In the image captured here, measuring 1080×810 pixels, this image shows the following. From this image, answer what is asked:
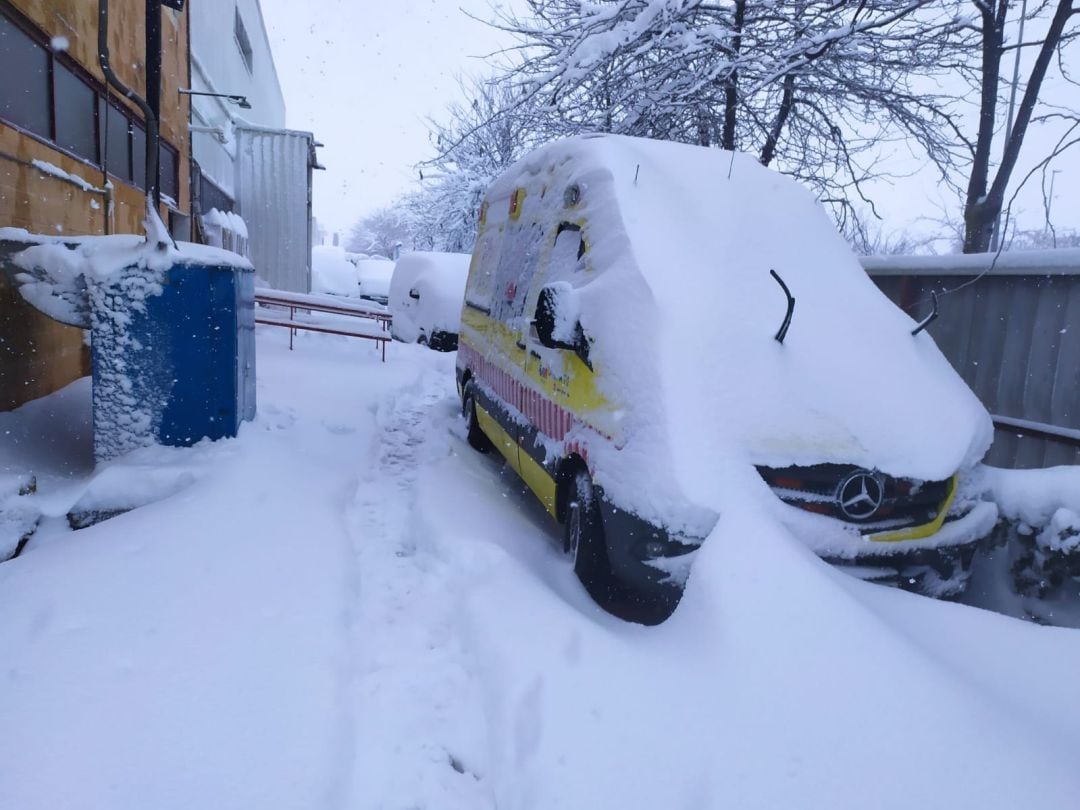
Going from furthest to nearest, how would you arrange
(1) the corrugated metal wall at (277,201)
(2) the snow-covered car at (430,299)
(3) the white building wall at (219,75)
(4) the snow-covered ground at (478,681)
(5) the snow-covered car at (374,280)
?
(5) the snow-covered car at (374,280), (1) the corrugated metal wall at (277,201), (3) the white building wall at (219,75), (2) the snow-covered car at (430,299), (4) the snow-covered ground at (478,681)

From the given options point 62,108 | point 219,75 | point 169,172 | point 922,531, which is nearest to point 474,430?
point 922,531

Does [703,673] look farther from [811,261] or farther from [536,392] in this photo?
[811,261]

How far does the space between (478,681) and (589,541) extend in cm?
90

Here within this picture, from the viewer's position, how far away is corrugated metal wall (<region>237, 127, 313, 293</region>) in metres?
17.5

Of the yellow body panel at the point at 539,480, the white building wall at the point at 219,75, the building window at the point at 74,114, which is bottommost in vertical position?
the yellow body panel at the point at 539,480

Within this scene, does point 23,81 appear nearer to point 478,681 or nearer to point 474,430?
point 474,430

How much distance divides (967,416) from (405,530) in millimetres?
3011

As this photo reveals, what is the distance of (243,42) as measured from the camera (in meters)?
21.2

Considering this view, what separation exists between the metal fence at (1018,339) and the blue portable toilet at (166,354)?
473cm

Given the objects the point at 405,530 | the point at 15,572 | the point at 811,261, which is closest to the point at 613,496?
the point at 405,530

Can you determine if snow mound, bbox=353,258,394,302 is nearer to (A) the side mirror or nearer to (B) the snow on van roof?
(B) the snow on van roof

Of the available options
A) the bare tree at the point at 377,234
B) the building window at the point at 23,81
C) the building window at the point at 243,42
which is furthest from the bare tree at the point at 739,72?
the bare tree at the point at 377,234

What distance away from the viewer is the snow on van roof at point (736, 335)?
2.96 m

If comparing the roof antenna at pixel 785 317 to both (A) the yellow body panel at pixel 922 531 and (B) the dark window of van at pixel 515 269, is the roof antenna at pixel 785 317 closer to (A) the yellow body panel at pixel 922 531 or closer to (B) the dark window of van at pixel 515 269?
(A) the yellow body panel at pixel 922 531
